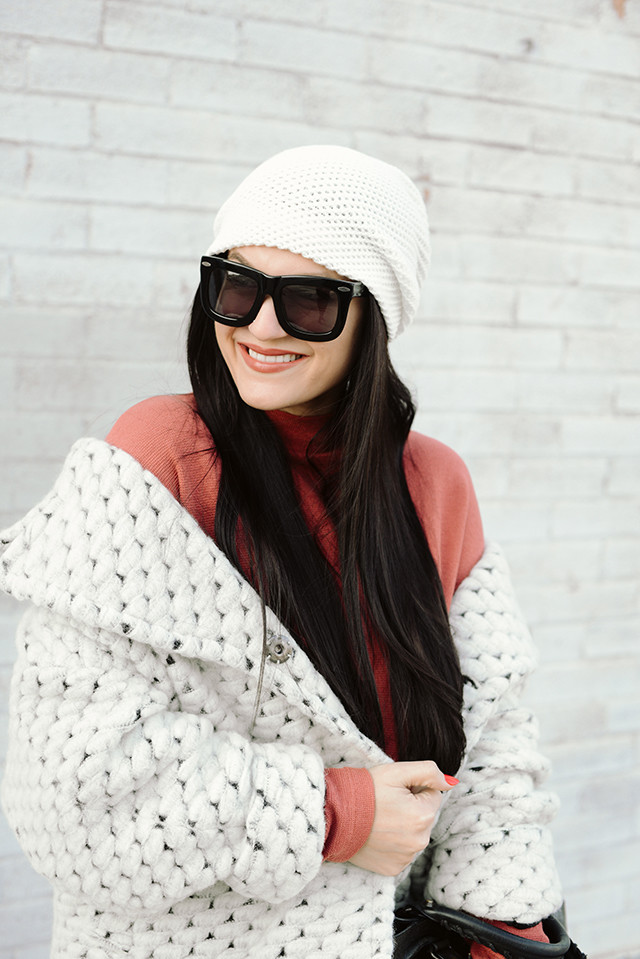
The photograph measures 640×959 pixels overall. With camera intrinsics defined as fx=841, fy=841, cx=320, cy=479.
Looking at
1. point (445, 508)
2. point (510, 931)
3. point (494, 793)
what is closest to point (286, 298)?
point (445, 508)

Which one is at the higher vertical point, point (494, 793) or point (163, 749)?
point (163, 749)

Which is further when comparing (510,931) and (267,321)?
(510,931)

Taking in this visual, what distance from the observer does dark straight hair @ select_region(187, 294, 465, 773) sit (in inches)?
44.1

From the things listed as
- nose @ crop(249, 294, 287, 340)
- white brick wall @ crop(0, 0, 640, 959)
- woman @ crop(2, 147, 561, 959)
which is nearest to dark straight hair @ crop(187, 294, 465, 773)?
woman @ crop(2, 147, 561, 959)

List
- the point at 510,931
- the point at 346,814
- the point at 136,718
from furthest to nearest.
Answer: the point at 510,931
the point at 346,814
the point at 136,718

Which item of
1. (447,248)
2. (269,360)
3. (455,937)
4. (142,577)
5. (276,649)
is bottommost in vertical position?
(455,937)

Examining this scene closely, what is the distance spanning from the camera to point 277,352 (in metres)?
1.12

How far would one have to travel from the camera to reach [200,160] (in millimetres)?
1684

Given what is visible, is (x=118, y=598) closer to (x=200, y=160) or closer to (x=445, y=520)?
(x=445, y=520)

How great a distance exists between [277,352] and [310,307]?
8 cm

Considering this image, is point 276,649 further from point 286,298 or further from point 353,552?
point 286,298

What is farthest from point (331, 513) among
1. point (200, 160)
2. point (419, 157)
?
point (419, 157)

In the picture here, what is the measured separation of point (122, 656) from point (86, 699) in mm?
62

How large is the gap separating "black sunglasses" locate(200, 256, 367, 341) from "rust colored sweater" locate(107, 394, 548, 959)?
0.54 feet
